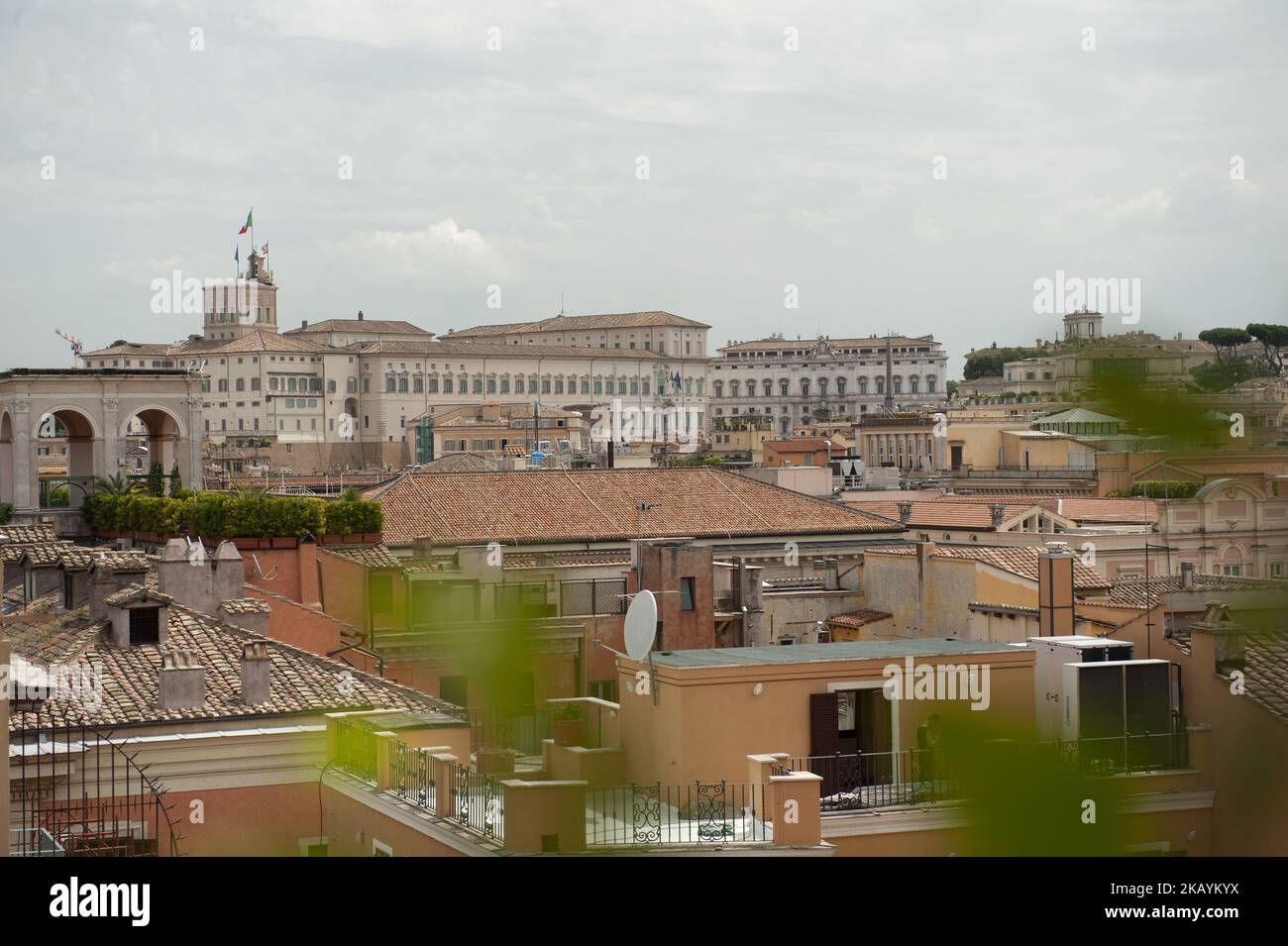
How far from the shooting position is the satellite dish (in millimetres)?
4992

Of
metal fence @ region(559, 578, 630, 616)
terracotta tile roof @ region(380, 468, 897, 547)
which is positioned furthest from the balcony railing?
terracotta tile roof @ region(380, 468, 897, 547)

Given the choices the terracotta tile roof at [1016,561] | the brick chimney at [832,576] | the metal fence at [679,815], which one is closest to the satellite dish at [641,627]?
the metal fence at [679,815]

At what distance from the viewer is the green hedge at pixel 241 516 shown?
10.4 m

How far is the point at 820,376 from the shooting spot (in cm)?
8281

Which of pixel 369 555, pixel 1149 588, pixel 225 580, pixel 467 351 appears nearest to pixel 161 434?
pixel 369 555

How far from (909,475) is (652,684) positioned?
2277 centimetres

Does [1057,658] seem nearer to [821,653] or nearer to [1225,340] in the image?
[821,653]

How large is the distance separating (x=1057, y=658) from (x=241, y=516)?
665 centimetres

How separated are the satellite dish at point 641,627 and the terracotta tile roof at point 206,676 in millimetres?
958

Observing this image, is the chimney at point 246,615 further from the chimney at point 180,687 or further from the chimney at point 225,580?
the chimney at point 180,687

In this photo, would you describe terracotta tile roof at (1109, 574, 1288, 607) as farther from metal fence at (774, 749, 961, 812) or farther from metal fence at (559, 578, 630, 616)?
metal fence at (559, 578, 630, 616)

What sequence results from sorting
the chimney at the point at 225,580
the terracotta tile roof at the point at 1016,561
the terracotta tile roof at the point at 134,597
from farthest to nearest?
the terracotta tile roof at the point at 1016,561
the chimney at the point at 225,580
the terracotta tile roof at the point at 134,597
